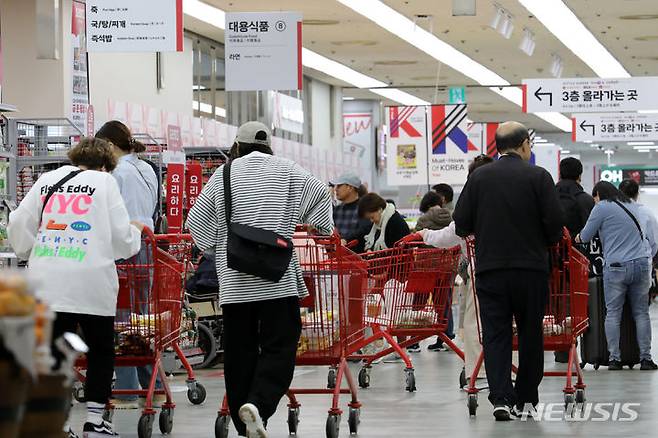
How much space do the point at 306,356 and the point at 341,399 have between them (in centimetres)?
200

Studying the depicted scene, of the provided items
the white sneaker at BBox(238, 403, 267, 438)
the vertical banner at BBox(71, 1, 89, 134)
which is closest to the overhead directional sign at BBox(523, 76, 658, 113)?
the vertical banner at BBox(71, 1, 89, 134)

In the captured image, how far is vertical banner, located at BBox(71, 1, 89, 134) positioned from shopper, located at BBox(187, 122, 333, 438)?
27.5 ft

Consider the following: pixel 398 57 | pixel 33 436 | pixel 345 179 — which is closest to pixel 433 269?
pixel 345 179

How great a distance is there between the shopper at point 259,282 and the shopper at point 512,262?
3.66 feet

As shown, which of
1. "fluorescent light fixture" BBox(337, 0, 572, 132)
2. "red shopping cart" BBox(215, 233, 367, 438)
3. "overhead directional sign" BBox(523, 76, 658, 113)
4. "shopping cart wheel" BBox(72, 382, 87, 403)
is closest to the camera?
"red shopping cart" BBox(215, 233, 367, 438)

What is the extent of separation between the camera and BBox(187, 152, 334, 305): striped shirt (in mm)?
5680

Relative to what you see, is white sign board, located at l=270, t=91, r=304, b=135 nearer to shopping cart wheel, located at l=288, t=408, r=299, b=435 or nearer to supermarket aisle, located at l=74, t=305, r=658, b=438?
supermarket aisle, located at l=74, t=305, r=658, b=438

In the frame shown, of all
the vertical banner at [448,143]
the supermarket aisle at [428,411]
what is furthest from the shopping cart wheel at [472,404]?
the vertical banner at [448,143]

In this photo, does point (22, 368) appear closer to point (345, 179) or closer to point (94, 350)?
point (94, 350)

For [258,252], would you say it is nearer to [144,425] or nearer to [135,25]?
[144,425]

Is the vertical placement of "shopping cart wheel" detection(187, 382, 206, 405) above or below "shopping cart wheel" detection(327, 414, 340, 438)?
below

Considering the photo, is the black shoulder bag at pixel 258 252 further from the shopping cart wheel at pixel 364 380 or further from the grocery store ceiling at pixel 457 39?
the grocery store ceiling at pixel 457 39

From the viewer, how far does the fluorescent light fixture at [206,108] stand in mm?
19891

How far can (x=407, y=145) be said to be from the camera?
2208 centimetres
